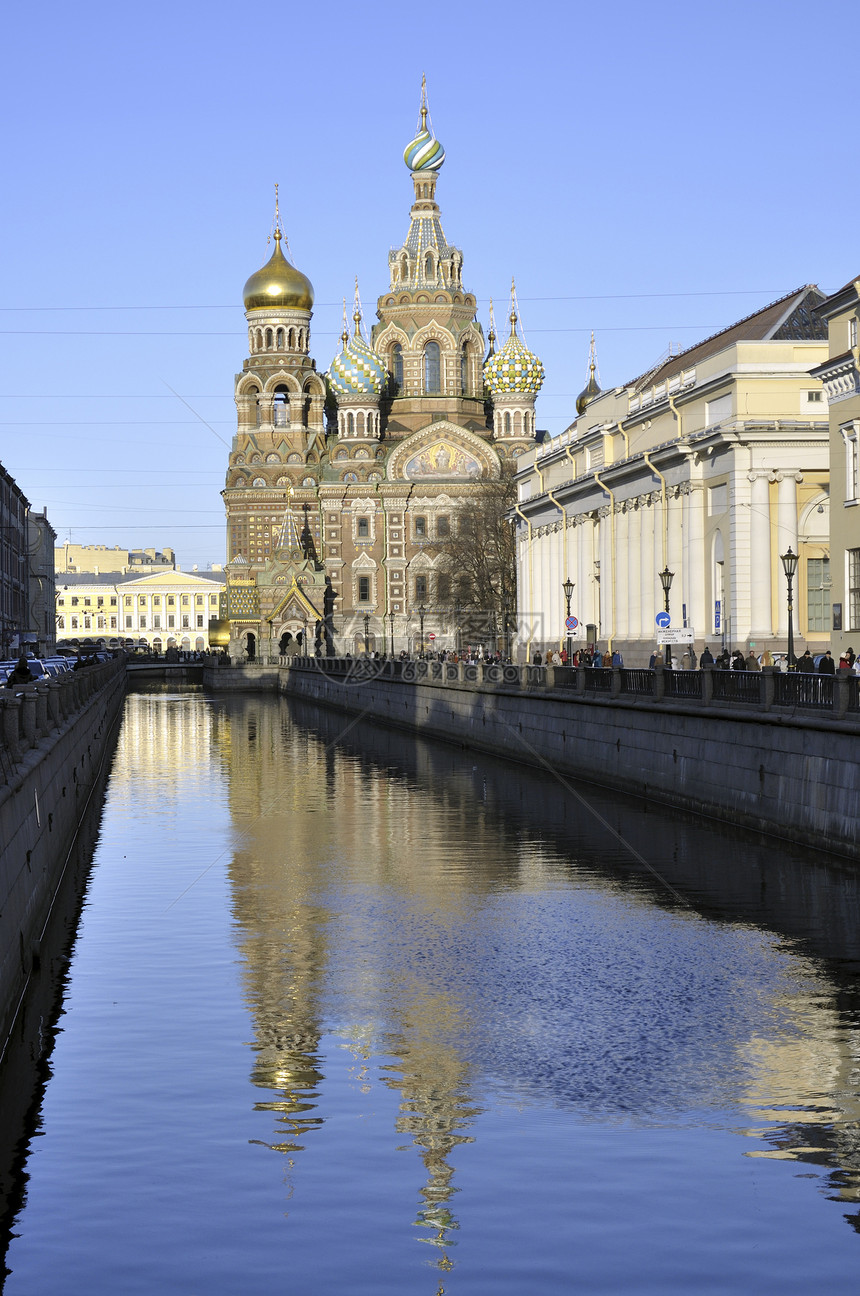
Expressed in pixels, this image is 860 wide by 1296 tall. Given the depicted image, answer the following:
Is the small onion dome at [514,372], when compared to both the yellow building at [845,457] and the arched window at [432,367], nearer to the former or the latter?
the arched window at [432,367]

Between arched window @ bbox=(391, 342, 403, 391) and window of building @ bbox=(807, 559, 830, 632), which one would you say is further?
arched window @ bbox=(391, 342, 403, 391)

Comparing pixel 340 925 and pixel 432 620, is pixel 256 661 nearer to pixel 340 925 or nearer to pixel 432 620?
pixel 432 620

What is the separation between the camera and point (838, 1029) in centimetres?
1459

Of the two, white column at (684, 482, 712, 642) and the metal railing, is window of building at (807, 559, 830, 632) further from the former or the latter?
the metal railing

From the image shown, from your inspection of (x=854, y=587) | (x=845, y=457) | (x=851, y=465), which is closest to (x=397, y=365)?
(x=845, y=457)

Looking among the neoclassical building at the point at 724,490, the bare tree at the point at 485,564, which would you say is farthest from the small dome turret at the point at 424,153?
the neoclassical building at the point at 724,490

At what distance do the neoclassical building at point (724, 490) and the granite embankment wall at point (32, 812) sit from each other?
1776cm

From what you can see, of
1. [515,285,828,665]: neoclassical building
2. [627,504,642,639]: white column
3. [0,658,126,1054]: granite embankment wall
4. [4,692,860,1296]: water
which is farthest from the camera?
[627,504,642,639]: white column

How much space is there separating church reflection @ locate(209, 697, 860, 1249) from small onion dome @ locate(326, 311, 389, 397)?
8038 cm

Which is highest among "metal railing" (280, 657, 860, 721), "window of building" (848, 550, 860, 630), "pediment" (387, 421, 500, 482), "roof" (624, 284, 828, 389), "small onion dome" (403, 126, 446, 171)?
"small onion dome" (403, 126, 446, 171)

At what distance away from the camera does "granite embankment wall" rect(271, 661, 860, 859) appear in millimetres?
23188

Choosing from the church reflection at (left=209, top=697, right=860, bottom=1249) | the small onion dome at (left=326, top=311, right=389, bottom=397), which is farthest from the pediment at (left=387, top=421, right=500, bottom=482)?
the church reflection at (left=209, top=697, right=860, bottom=1249)

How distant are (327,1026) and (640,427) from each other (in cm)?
4350

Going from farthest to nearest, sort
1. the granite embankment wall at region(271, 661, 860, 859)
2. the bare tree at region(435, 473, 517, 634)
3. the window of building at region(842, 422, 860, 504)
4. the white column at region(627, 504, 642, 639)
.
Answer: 1. the bare tree at region(435, 473, 517, 634)
2. the white column at region(627, 504, 642, 639)
3. the window of building at region(842, 422, 860, 504)
4. the granite embankment wall at region(271, 661, 860, 859)
